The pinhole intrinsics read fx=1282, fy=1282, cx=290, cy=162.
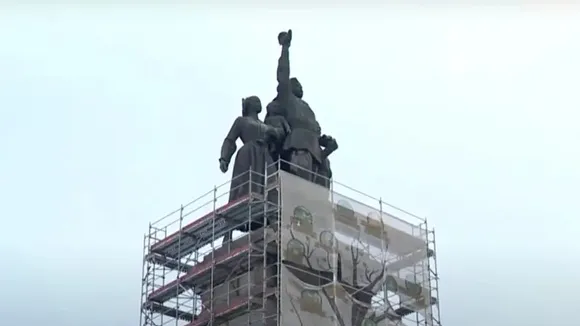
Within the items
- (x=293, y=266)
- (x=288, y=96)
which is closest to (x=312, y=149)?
(x=288, y=96)

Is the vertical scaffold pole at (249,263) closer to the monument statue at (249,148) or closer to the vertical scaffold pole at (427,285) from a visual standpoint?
the monument statue at (249,148)

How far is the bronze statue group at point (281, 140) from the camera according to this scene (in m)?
37.7

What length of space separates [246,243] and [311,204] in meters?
2.27

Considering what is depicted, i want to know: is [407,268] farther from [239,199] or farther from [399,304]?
[239,199]

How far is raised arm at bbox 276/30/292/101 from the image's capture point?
128 ft

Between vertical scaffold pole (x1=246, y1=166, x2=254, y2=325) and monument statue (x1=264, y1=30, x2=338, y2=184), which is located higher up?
monument statue (x1=264, y1=30, x2=338, y2=184)

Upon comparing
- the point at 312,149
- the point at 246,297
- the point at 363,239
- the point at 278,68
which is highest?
the point at 278,68

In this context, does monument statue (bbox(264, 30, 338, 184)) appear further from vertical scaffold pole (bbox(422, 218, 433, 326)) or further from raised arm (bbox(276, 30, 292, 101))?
vertical scaffold pole (bbox(422, 218, 433, 326))

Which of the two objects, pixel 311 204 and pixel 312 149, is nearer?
pixel 311 204

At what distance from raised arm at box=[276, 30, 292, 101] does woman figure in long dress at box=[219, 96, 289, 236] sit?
0.87 meters

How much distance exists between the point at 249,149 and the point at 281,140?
102 cm

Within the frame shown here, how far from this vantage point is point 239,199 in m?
35.4

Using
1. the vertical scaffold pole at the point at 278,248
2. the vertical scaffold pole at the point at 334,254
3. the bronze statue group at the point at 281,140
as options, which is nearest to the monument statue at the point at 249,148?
the bronze statue group at the point at 281,140

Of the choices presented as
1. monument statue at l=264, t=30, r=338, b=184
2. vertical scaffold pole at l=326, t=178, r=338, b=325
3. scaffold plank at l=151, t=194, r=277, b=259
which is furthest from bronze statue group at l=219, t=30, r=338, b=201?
→ vertical scaffold pole at l=326, t=178, r=338, b=325
